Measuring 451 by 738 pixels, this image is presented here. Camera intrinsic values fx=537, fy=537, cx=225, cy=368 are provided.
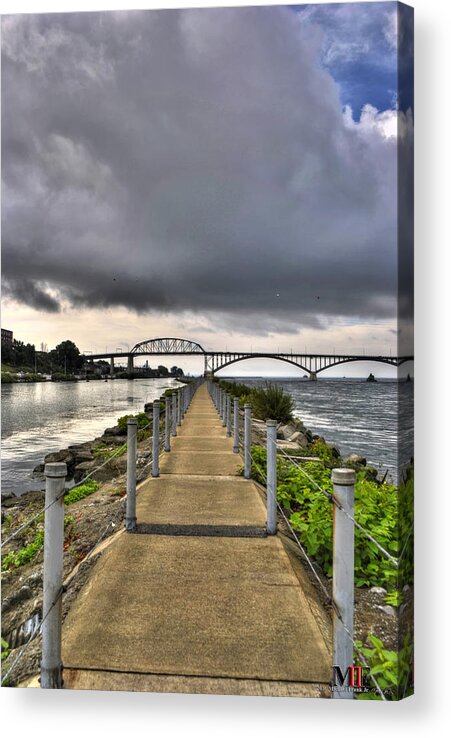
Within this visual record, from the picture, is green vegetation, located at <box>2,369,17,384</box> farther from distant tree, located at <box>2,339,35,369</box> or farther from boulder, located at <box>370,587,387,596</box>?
boulder, located at <box>370,587,387,596</box>

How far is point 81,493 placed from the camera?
21.7 feet

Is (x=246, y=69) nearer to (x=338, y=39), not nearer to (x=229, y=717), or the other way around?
(x=338, y=39)

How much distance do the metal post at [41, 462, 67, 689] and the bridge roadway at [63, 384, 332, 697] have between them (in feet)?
0.29

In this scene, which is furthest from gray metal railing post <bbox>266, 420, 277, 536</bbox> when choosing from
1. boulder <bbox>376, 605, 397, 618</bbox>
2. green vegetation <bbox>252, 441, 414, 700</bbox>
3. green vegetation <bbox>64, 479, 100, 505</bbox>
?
green vegetation <bbox>64, 479, 100, 505</bbox>

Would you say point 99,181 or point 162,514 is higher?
point 99,181

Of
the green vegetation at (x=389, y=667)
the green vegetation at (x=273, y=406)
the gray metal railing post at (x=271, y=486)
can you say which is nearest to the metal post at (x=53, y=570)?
the green vegetation at (x=389, y=667)

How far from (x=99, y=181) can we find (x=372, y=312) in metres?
2.69

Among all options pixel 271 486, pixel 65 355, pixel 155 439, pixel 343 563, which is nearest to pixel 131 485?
pixel 271 486

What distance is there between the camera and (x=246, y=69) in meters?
3.95

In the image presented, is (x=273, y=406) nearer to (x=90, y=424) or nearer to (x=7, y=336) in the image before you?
(x=90, y=424)

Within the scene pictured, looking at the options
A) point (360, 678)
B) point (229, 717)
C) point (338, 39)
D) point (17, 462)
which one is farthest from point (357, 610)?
point (17, 462)

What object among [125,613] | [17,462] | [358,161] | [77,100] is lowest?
[17,462]

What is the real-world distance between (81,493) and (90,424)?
12236 mm

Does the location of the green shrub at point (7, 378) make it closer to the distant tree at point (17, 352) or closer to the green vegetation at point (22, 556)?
the distant tree at point (17, 352)
